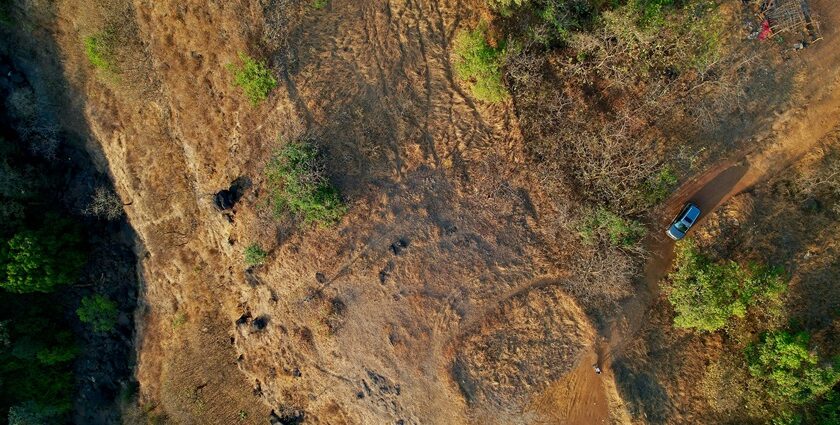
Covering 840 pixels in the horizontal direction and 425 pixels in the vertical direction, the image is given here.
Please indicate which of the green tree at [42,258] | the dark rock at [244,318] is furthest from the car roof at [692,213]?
the green tree at [42,258]

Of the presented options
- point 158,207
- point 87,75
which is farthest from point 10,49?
point 158,207

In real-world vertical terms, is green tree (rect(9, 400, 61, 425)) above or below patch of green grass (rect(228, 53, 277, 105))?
below

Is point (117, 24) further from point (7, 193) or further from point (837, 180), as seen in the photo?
point (837, 180)

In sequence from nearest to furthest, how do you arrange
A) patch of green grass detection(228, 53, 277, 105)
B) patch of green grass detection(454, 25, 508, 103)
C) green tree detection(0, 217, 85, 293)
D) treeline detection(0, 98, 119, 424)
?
1. patch of green grass detection(454, 25, 508, 103)
2. patch of green grass detection(228, 53, 277, 105)
3. green tree detection(0, 217, 85, 293)
4. treeline detection(0, 98, 119, 424)

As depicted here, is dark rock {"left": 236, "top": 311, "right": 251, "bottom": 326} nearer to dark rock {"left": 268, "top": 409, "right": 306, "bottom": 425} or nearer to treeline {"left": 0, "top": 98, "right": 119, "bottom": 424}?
dark rock {"left": 268, "top": 409, "right": 306, "bottom": 425}

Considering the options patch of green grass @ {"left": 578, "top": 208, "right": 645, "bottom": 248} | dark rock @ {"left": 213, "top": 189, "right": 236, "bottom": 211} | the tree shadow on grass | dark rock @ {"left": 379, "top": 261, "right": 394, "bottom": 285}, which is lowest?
the tree shadow on grass

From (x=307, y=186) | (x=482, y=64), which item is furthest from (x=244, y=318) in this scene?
(x=482, y=64)

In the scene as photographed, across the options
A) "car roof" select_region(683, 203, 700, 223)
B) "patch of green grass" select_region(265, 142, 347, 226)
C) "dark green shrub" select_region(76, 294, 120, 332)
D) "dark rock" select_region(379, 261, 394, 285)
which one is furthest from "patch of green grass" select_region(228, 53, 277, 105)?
"car roof" select_region(683, 203, 700, 223)
